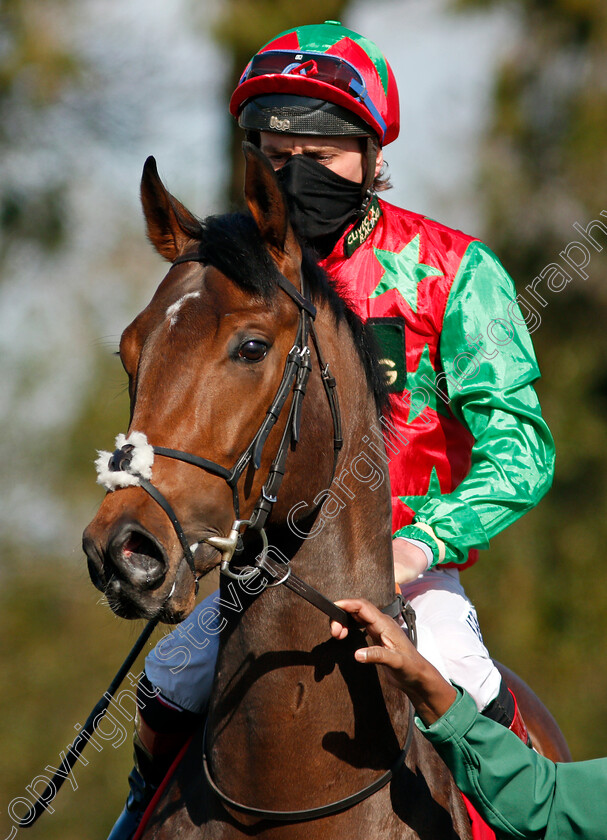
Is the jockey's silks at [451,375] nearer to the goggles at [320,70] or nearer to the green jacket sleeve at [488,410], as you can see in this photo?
the green jacket sleeve at [488,410]

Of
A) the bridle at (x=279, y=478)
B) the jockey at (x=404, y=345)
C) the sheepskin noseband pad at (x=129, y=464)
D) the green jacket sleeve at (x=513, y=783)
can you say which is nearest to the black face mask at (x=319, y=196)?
the jockey at (x=404, y=345)

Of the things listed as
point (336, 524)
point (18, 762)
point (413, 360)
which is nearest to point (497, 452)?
point (413, 360)

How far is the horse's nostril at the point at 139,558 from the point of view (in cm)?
206

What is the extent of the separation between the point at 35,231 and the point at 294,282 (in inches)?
400

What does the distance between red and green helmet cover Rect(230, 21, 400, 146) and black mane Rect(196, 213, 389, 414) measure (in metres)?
0.74

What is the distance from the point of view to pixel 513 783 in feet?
7.50

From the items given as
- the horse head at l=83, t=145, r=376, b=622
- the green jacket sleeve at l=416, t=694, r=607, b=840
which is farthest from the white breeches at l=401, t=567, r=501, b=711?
the horse head at l=83, t=145, r=376, b=622

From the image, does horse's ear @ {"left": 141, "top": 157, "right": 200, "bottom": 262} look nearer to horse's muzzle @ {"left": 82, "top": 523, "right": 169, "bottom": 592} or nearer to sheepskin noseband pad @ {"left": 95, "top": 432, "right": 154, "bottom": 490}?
sheepskin noseband pad @ {"left": 95, "top": 432, "right": 154, "bottom": 490}

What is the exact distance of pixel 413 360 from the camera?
3.23m

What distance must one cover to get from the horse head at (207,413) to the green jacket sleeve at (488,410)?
564 millimetres

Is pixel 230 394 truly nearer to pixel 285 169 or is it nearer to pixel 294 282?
pixel 294 282

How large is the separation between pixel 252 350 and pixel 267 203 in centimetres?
40

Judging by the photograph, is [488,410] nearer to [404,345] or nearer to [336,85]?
[404,345]

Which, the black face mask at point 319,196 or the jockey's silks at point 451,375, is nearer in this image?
the jockey's silks at point 451,375
